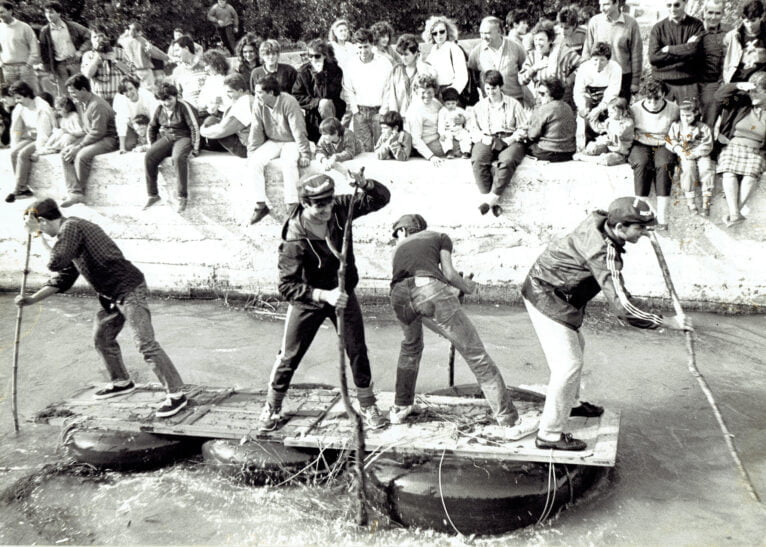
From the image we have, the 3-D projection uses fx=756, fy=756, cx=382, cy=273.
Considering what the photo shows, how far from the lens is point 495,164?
31.7 feet

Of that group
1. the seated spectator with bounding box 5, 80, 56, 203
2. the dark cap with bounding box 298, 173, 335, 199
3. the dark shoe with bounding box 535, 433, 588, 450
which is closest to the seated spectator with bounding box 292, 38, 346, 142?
the seated spectator with bounding box 5, 80, 56, 203

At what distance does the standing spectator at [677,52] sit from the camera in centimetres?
1015

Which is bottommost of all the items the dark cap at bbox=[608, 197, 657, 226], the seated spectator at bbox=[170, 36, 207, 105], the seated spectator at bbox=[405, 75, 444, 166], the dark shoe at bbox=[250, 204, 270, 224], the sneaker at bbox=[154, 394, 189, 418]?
the sneaker at bbox=[154, 394, 189, 418]

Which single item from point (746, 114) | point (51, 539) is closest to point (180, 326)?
point (51, 539)

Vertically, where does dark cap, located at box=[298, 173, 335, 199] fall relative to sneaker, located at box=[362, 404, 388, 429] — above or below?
A: above

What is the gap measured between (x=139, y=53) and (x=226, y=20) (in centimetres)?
262

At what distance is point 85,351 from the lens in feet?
30.9

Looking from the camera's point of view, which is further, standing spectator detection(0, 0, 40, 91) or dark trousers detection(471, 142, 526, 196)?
standing spectator detection(0, 0, 40, 91)

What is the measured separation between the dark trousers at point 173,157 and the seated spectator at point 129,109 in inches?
25.2

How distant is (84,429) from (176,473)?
38.6 inches

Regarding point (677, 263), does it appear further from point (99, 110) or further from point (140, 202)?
point (99, 110)

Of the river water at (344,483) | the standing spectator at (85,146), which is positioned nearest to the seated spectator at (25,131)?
the standing spectator at (85,146)

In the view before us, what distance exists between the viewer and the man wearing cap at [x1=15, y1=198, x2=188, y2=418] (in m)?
6.76

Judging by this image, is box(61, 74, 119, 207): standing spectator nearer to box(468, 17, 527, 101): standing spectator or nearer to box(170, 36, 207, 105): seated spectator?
box(170, 36, 207, 105): seated spectator
